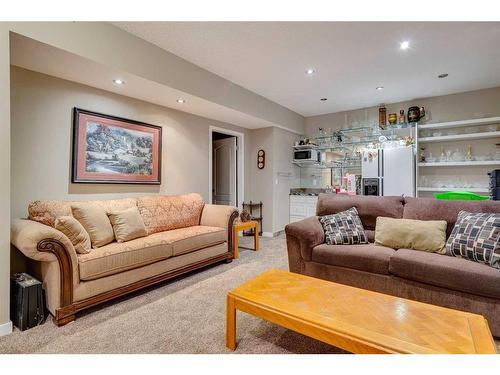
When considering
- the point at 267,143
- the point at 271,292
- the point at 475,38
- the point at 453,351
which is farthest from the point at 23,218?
the point at 475,38

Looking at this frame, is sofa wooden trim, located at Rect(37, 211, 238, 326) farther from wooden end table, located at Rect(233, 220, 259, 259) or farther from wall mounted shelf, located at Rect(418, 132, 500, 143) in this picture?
wall mounted shelf, located at Rect(418, 132, 500, 143)

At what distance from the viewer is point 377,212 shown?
2846 mm

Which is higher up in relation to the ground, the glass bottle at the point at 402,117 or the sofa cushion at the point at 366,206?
the glass bottle at the point at 402,117

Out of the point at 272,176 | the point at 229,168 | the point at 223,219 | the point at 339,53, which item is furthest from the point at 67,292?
the point at 272,176

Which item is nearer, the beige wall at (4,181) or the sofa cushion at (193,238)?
the beige wall at (4,181)

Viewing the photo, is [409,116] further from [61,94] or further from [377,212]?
[61,94]

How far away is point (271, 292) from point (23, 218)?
2.50 m

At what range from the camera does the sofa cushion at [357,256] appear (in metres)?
2.28

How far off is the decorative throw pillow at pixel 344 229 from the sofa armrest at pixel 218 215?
1293 millimetres

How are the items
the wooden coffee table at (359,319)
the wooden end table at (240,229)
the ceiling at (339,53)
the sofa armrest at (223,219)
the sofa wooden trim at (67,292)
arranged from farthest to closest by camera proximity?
the wooden end table at (240,229), the sofa armrest at (223,219), the ceiling at (339,53), the sofa wooden trim at (67,292), the wooden coffee table at (359,319)

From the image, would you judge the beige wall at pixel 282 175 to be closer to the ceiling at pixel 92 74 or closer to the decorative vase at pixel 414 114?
the ceiling at pixel 92 74

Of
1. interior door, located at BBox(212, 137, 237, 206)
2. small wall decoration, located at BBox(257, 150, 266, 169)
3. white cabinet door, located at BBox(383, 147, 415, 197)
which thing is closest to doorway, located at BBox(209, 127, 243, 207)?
interior door, located at BBox(212, 137, 237, 206)

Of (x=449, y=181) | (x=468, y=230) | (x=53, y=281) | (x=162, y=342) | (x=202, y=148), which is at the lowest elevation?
(x=162, y=342)

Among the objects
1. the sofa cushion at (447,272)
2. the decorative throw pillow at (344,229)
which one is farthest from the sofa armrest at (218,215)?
the sofa cushion at (447,272)
